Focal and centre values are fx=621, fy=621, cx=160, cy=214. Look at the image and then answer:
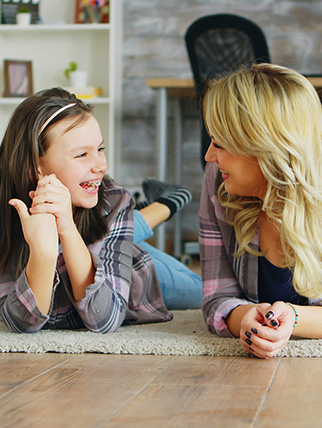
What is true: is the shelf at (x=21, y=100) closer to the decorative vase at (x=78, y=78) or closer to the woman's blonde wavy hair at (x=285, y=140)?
the decorative vase at (x=78, y=78)

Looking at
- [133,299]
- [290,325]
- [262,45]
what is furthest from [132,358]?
[262,45]

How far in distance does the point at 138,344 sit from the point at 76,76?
2.83 m

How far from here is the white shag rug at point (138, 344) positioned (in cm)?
114

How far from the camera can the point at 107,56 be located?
12.8ft

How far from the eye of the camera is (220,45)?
2887 millimetres

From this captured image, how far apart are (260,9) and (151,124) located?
3.12 ft

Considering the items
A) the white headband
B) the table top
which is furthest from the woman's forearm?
the table top

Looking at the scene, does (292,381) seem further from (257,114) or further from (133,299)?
(133,299)

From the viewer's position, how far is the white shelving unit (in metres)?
3.83

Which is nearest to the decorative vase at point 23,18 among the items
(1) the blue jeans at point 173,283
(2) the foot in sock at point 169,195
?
(2) the foot in sock at point 169,195

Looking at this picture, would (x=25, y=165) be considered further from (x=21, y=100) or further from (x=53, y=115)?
(x=21, y=100)

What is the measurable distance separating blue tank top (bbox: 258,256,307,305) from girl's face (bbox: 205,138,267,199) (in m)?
0.16

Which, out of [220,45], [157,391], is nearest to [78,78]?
[220,45]

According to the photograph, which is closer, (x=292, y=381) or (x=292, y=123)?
(x=292, y=381)
